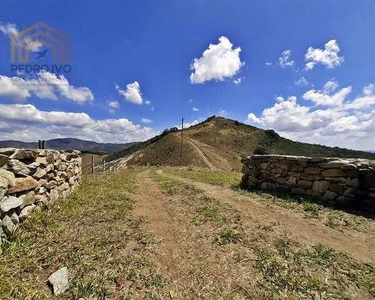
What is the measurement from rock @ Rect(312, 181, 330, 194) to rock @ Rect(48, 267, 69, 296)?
298 inches

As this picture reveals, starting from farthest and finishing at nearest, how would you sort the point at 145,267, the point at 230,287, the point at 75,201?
the point at 75,201, the point at 145,267, the point at 230,287

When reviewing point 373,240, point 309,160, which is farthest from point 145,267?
point 309,160

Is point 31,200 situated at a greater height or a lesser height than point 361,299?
greater

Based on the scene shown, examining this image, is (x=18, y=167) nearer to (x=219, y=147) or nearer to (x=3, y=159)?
(x=3, y=159)

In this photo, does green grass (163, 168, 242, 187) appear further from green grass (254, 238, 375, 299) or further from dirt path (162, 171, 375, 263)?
green grass (254, 238, 375, 299)

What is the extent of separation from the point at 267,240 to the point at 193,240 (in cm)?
144

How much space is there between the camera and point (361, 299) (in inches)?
109

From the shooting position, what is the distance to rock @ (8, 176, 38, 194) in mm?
4121

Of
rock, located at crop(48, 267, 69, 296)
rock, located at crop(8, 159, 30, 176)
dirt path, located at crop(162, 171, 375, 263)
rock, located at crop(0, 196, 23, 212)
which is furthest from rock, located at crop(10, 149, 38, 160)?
dirt path, located at crop(162, 171, 375, 263)

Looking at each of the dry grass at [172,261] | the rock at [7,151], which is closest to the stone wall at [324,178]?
the dry grass at [172,261]

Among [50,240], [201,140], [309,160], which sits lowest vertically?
[50,240]

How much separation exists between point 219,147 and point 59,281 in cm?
6047

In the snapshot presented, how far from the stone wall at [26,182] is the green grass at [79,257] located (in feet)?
0.92

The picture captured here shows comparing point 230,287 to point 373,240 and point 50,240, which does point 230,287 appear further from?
point 373,240
